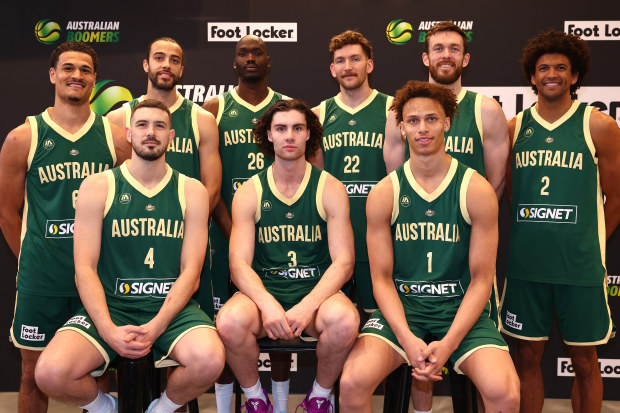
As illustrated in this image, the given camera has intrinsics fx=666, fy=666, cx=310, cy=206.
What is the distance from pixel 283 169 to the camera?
11.3ft

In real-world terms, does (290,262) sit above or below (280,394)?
above

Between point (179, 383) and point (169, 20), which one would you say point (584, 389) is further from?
point (169, 20)

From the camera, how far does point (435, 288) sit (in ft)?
10.1

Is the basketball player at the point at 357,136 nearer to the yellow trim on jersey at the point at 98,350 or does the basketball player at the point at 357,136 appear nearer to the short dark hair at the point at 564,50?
the short dark hair at the point at 564,50

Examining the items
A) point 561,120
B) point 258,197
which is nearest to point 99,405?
point 258,197

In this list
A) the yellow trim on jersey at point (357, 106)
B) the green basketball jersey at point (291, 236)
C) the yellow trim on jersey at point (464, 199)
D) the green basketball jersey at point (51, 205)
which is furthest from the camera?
the yellow trim on jersey at point (357, 106)

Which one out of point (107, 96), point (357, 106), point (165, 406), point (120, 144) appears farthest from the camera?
point (107, 96)

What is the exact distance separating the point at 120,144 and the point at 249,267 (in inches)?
41.5

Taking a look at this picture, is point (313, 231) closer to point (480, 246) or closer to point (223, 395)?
point (480, 246)

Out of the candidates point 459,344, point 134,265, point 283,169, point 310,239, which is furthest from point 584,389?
point 134,265

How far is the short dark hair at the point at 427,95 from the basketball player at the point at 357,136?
0.59 metres

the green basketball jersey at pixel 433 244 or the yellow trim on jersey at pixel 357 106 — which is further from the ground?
the yellow trim on jersey at pixel 357 106

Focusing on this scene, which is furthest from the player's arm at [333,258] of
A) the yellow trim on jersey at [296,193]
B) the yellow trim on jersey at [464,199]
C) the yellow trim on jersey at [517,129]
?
the yellow trim on jersey at [517,129]

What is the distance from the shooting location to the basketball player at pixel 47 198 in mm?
3463
